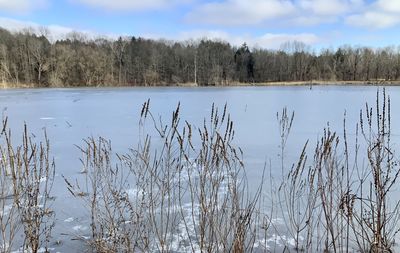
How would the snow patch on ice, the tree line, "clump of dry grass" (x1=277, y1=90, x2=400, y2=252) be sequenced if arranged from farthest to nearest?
the tree line, the snow patch on ice, "clump of dry grass" (x1=277, y1=90, x2=400, y2=252)

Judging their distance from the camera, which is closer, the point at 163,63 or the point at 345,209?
the point at 345,209

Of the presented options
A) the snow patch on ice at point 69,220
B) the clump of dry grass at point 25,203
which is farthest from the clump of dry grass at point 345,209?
the snow patch on ice at point 69,220

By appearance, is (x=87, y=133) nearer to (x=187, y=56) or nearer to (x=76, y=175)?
(x=76, y=175)

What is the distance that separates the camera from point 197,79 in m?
53.4

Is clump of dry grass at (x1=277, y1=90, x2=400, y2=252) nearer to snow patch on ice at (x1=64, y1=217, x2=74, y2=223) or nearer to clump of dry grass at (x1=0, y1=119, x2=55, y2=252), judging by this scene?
clump of dry grass at (x1=0, y1=119, x2=55, y2=252)

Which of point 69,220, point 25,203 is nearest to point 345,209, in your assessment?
point 69,220

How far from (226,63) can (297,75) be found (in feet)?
43.3

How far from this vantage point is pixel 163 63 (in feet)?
176

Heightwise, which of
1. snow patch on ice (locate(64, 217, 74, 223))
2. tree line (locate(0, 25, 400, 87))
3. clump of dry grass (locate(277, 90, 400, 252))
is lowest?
snow patch on ice (locate(64, 217, 74, 223))

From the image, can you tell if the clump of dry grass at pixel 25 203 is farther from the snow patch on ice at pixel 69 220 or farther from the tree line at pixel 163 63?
the tree line at pixel 163 63

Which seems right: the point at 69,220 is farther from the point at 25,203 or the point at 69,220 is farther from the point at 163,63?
the point at 163,63

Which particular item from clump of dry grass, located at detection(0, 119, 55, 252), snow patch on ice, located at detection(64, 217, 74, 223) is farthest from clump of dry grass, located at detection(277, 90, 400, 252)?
snow patch on ice, located at detection(64, 217, 74, 223)

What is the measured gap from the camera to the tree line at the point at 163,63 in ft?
153

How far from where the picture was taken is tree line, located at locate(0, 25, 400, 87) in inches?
1841
